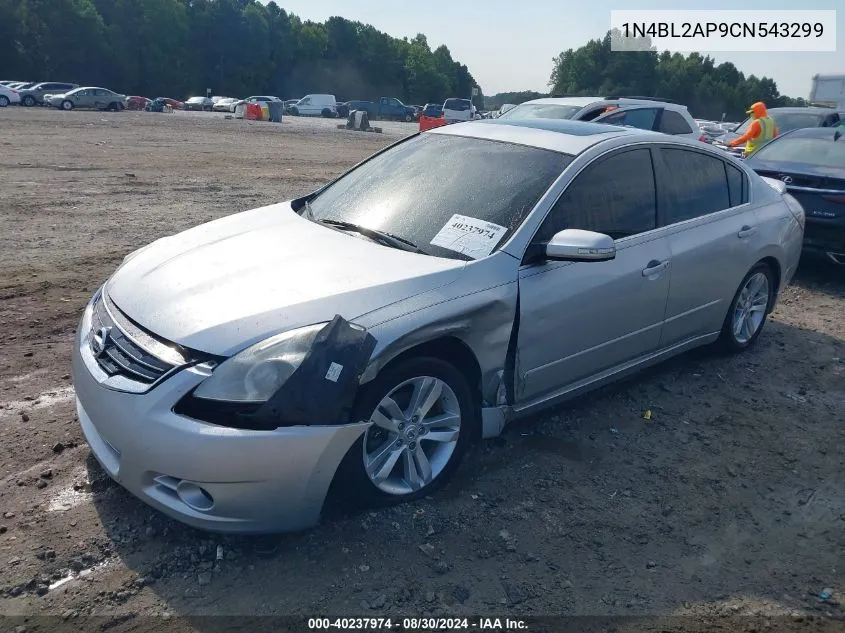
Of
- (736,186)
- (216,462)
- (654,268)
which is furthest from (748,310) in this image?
(216,462)

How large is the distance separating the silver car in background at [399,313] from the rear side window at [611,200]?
0.04ft

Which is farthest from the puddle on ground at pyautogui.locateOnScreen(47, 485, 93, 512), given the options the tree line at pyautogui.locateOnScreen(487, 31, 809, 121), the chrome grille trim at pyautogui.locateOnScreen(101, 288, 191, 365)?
the tree line at pyautogui.locateOnScreen(487, 31, 809, 121)

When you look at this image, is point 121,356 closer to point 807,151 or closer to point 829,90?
point 807,151

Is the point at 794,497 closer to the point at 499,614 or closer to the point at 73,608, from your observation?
the point at 499,614

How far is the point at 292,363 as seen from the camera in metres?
3.01

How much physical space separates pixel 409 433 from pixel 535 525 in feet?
2.37

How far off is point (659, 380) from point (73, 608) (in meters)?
3.91

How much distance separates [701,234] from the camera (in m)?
4.88

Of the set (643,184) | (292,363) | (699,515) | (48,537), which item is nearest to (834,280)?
(643,184)

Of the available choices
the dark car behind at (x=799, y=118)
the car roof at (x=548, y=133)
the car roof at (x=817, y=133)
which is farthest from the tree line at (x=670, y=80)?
the car roof at (x=548, y=133)

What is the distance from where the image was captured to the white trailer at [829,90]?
2667cm

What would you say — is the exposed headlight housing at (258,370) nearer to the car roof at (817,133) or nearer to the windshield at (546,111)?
the car roof at (817,133)

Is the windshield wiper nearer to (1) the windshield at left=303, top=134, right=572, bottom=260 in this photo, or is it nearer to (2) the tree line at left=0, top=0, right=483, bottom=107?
(1) the windshield at left=303, top=134, right=572, bottom=260

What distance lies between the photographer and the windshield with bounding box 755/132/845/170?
27.5ft
